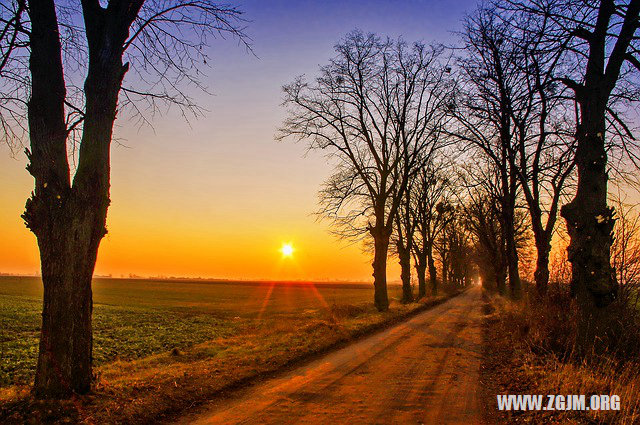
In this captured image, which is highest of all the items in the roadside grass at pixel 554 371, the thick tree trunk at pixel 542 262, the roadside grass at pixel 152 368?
the thick tree trunk at pixel 542 262

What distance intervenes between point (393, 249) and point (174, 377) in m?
34.2

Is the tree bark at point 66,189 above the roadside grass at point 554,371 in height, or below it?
above

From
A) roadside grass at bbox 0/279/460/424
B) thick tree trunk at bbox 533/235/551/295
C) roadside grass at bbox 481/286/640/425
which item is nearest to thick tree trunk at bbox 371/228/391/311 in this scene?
roadside grass at bbox 0/279/460/424

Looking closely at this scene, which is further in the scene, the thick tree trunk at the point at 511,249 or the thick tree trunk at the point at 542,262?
the thick tree trunk at the point at 511,249

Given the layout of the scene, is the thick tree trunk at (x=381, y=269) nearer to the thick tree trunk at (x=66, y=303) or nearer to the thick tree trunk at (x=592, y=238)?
the thick tree trunk at (x=592, y=238)

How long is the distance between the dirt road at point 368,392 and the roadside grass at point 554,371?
1.55 feet

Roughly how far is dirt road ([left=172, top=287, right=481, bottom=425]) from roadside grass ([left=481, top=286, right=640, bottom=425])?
1.55 feet

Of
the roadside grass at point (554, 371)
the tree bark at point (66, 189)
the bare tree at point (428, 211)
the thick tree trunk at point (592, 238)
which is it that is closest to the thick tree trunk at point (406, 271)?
the bare tree at point (428, 211)

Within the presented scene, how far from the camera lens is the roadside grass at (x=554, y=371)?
15.4 feet

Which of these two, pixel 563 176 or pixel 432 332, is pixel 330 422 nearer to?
pixel 432 332

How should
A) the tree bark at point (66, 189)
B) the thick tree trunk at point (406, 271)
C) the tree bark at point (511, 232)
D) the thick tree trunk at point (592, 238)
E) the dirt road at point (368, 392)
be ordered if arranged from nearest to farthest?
the dirt road at point (368, 392), the tree bark at point (66, 189), the thick tree trunk at point (592, 238), the tree bark at point (511, 232), the thick tree trunk at point (406, 271)

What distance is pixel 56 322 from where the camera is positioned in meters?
5.85

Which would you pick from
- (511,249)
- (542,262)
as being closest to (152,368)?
(542,262)

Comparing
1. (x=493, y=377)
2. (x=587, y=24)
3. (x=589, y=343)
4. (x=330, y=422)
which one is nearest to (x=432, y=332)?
(x=493, y=377)
